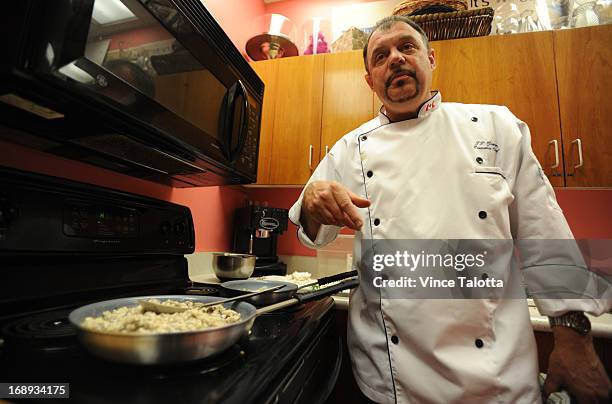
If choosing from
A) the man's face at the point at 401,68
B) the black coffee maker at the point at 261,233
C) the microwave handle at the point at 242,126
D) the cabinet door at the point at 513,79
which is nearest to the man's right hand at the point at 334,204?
the microwave handle at the point at 242,126

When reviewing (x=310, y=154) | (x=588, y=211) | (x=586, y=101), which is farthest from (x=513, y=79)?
(x=310, y=154)

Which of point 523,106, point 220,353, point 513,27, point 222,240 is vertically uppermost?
point 513,27

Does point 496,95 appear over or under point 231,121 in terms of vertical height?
over

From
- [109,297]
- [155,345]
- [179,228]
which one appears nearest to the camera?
[155,345]

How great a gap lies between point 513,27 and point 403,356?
5.89 ft

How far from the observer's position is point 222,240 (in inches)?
65.9

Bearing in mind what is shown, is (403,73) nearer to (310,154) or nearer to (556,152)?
(310,154)

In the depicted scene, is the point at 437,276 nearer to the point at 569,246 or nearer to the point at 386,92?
the point at 569,246

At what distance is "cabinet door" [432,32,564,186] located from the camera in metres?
1.41

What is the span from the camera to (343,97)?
1688 mm

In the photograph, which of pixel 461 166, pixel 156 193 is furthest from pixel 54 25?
pixel 461 166

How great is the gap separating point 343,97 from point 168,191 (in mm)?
1028

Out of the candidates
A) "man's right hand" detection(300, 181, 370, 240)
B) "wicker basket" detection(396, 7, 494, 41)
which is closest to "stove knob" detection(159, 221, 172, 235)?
"man's right hand" detection(300, 181, 370, 240)

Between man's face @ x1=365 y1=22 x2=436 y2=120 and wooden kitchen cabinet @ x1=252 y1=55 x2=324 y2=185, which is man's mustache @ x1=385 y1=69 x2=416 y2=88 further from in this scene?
wooden kitchen cabinet @ x1=252 y1=55 x2=324 y2=185
